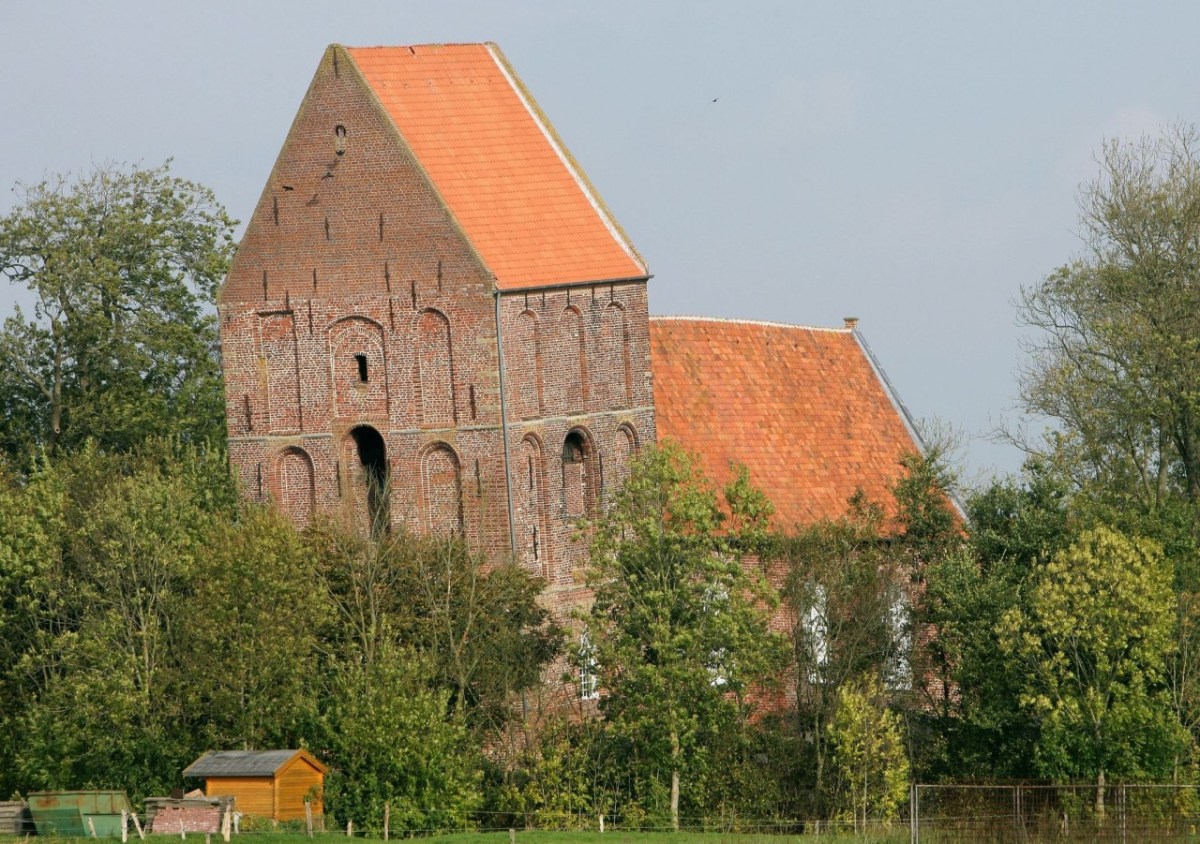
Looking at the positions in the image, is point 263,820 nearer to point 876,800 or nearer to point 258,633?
point 258,633

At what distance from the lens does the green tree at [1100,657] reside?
45.9 meters

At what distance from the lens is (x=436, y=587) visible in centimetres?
4744

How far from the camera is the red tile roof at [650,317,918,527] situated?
180 ft

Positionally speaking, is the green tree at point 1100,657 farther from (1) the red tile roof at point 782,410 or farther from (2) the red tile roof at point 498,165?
(2) the red tile roof at point 498,165

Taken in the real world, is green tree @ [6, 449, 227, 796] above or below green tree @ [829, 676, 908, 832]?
above

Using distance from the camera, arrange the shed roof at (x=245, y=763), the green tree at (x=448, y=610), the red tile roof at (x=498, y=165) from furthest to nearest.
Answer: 1. the red tile roof at (x=498, y=165)
2. the green tree at (x=448, y=610)
3. the shed roof at (x=245, y=763)

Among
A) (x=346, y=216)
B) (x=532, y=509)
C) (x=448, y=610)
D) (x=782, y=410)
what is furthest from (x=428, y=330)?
(x=782, y=410)

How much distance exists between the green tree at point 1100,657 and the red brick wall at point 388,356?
29.1ft

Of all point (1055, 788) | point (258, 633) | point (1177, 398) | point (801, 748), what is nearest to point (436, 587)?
point (258, 633)

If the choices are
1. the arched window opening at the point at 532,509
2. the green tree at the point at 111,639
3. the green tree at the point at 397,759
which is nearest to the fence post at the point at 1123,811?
the green tree at the point at 397,759

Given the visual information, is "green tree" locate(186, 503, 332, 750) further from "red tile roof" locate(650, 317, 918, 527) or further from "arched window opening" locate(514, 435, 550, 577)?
"red tile roof" locate(650, 317, 918, 527)

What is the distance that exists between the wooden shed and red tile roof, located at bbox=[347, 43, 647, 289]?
33.2 feet

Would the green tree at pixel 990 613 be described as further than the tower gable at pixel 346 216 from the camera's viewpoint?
No

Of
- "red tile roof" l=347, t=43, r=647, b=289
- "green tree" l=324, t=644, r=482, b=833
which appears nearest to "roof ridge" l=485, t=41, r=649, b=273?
"red tile roof" l=347, t=43, r=647, b=289
